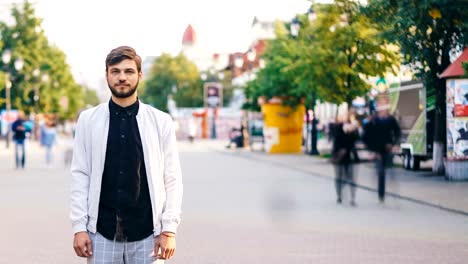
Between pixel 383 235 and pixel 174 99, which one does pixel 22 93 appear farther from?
pixel 383 235

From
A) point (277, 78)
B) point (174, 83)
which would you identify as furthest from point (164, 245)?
point (174, 83)

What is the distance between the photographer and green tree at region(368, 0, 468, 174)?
20031mm

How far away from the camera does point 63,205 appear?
16.7 meters

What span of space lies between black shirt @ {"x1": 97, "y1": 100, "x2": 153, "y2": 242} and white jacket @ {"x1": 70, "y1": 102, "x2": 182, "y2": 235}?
3 cm

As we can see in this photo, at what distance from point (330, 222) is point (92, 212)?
9.41 m

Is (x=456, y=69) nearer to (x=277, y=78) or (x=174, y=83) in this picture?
(x=277, y=78)

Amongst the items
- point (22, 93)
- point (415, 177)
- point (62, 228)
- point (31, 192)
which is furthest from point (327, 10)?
point (22, 93)

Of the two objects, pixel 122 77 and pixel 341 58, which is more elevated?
pixel 341 58

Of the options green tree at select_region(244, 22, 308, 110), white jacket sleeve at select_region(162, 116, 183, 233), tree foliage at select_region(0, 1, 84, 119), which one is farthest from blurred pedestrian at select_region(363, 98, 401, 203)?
tree foliage at select_region(0, 1, 84, 119)

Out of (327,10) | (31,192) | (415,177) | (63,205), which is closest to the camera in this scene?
(63,205)

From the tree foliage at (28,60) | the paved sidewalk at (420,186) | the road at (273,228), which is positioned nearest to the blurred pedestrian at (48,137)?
the paved sidewalk at (420,186)

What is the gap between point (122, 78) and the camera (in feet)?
14.9

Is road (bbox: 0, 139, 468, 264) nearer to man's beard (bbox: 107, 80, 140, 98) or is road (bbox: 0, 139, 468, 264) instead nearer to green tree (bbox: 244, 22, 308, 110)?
man's beard (bbox: 107, 80, 140, 98)

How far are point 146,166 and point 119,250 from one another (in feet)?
1.36
